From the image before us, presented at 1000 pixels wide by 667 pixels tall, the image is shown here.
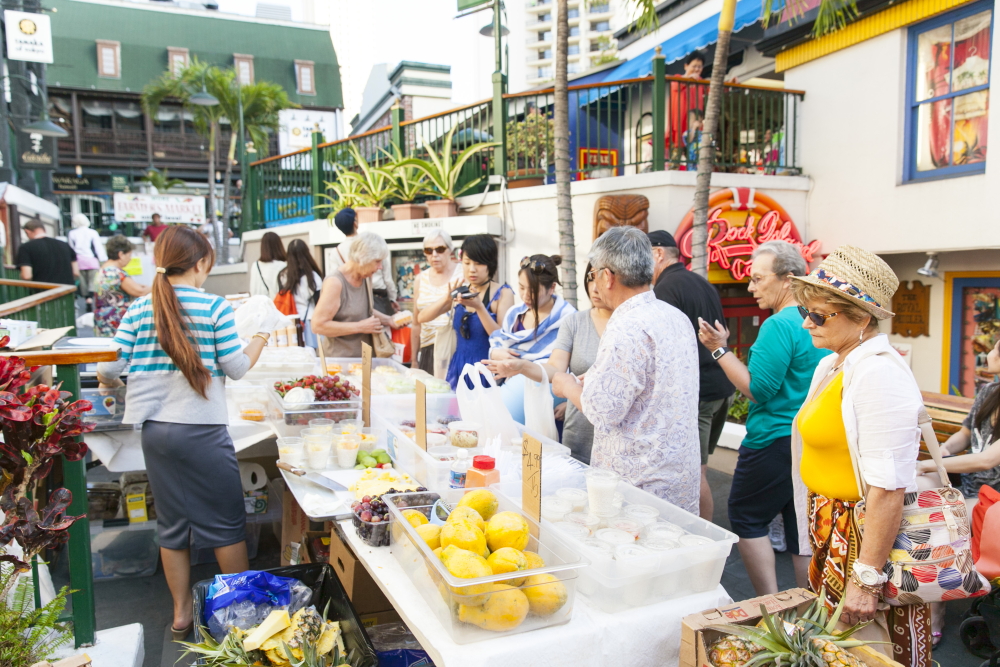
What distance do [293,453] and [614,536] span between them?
1640 mm

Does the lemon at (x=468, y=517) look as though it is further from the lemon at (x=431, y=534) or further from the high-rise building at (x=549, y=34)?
the high-rise building at (x=549, y=34)

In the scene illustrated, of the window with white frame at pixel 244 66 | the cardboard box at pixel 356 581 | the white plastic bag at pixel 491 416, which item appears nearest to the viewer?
the cardboard box at pixel 356 581

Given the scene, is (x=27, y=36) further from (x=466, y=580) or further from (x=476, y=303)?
(x=466, y=580)

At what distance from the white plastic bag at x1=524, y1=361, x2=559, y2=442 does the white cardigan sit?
1.50m

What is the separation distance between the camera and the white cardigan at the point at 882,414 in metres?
1.74

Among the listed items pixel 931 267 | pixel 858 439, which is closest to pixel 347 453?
pixel 858 439

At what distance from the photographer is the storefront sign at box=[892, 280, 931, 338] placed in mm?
7792

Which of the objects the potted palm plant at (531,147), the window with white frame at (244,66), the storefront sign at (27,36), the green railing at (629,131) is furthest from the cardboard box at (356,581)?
the window with white frame at (244,66)

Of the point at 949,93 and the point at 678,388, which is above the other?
the point at 949,93

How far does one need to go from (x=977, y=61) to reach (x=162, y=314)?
7.98 meters

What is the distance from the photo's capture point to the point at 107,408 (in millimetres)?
3633

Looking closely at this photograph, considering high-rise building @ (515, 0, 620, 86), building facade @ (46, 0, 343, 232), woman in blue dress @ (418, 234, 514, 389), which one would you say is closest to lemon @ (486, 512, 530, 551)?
woman in blue dress @ (418, 234, 514, 389)

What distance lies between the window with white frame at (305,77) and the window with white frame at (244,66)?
7.39 feet

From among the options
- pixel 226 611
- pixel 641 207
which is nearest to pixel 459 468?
pixel 226 611
